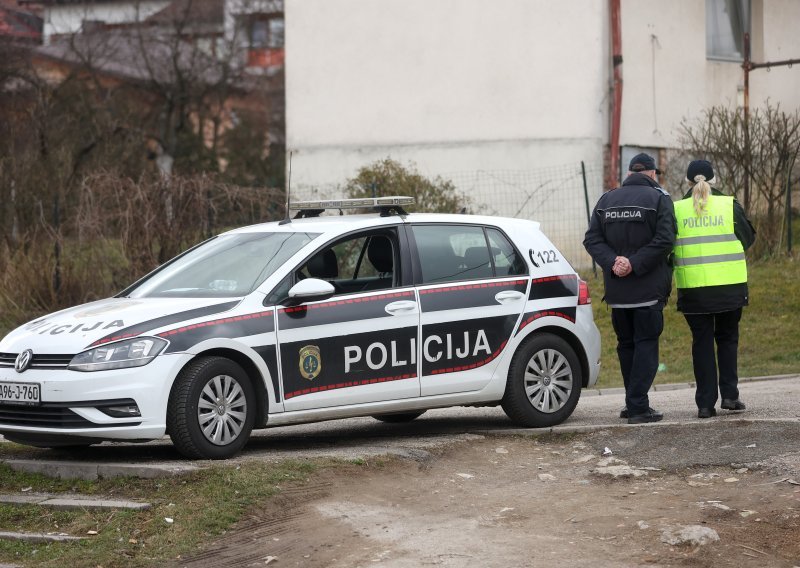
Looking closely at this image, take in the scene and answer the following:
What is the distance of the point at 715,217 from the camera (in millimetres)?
9578

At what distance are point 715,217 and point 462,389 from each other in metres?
2.23

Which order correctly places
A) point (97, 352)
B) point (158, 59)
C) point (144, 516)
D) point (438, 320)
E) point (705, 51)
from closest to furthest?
point (144, 516) < point (97, 352) < point (438, 320) < point (705, 51) < point (158, 59)

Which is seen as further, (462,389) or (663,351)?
(663,351)

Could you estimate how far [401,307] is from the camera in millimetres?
9125

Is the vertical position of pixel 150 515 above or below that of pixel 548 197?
below

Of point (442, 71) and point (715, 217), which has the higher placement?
point (442, 71)

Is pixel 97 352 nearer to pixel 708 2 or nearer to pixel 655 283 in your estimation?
pixel 655 283

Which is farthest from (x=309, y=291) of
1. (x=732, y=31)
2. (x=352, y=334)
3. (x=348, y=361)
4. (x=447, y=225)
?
(x=732, y=31)

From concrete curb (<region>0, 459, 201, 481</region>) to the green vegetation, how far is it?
5cm

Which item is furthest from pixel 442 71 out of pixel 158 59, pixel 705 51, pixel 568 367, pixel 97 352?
pixel 158 59

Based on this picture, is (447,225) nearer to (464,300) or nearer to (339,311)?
(464,300)

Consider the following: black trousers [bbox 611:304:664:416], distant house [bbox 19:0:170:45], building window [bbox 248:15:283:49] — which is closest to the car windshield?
black trousers [bbox 611:304:664:416]

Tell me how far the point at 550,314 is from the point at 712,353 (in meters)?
1.24

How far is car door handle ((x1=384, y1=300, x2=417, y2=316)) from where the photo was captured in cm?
907
